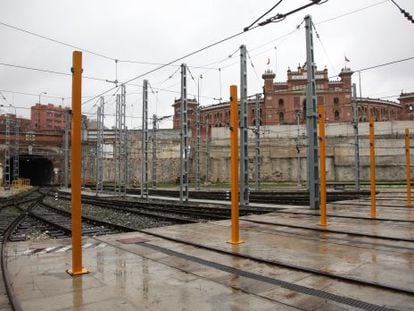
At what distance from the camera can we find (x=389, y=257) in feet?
24.6

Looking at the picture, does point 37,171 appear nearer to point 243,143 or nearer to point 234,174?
point 243,143

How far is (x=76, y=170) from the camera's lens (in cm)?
704

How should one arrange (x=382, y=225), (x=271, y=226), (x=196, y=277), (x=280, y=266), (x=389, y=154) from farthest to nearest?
(x=389, y=154), (x=271, y=226), (x=382, y=225), (x=280, y=266), (x=196, y=277)

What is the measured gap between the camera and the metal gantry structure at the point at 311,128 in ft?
55.0

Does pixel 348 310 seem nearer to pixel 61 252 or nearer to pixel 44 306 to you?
pixel 44 306

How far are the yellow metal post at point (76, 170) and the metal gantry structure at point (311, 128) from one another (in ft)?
39.3

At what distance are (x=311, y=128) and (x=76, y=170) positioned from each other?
12.7m

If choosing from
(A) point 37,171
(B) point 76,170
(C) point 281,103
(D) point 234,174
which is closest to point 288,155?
(C) point 281,103

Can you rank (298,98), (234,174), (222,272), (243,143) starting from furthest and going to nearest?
(298,98) < (243,143) < (234,174) < (222,272)

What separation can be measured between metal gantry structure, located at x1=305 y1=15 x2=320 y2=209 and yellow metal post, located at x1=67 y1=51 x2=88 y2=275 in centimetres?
1198

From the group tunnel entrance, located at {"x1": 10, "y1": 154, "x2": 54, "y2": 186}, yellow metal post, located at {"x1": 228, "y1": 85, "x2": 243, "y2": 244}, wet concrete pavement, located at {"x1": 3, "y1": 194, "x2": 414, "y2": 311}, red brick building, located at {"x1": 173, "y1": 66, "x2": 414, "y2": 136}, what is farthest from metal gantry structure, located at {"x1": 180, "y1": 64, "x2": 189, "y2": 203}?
tunnel entrance, located at {"x1": 10, "y1": 154, "x2": 54, "y2": 186}

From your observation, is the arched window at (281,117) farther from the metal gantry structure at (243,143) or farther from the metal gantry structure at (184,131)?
the metal gantry structure at (243,143)

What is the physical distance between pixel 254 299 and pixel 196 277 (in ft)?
4.80

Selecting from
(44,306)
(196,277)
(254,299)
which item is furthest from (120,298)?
(254,299)
